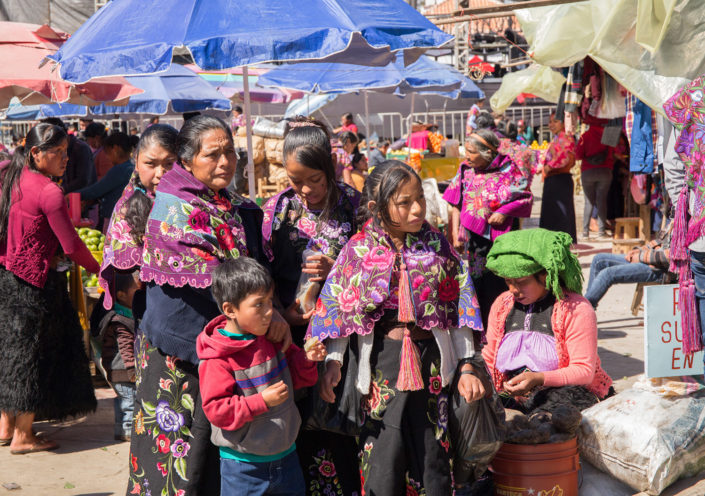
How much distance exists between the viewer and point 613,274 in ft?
20.5

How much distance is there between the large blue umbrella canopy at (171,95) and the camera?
34.8 feet

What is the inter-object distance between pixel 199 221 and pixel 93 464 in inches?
101

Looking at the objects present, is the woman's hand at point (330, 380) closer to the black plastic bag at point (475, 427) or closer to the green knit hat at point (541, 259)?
the black plastic bag at point (475, 427)

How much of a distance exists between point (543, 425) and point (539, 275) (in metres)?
0.77

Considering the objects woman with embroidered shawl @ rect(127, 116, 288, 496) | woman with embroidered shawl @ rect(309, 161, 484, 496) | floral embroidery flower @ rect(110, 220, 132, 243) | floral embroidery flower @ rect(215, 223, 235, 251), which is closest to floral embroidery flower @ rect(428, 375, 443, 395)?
woman with embroidered shawl @ rect(309, 161, 484, 496)

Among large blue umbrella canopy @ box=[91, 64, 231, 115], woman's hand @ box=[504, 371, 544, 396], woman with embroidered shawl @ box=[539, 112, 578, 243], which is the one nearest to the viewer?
woman's hand @ box=[504, 371, 544, 396]

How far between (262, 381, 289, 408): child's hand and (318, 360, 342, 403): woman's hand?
38cm

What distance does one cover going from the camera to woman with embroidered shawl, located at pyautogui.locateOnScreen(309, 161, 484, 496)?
332 centimetres

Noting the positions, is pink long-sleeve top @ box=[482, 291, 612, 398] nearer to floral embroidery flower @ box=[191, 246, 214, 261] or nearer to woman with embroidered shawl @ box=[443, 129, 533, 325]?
floral embroidery flower @ box=[191, 246, 214, 261]

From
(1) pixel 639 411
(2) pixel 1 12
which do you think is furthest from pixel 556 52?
(2) pixel 1 12

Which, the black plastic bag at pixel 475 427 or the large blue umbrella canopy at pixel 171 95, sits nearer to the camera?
the black plastic bag at pixel 475 427

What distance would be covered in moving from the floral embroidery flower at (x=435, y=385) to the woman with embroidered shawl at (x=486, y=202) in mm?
3020

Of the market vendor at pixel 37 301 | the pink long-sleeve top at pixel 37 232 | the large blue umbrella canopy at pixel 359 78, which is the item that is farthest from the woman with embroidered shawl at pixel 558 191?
the pink long-sleeve top at pixel 37 232

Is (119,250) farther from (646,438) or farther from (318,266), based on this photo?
(646,438)
